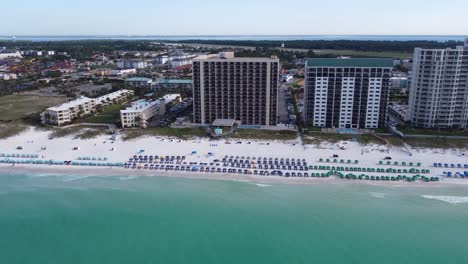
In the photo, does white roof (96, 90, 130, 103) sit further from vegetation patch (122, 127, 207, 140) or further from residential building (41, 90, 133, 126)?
vegetation patch (122, 127, 207, 140)

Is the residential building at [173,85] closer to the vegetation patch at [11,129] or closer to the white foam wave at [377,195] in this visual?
the vegetation patch at [11,129]

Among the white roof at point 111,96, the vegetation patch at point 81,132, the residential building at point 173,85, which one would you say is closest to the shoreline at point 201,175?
the vegetation patch at point 81,132

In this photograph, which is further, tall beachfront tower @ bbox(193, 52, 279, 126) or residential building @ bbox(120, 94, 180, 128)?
residential building @ bbox(120, 94, 180, 128)

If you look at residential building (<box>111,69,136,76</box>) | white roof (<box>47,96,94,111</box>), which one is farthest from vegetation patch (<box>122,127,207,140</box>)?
residential building (<box>111,69,136,76</box>)

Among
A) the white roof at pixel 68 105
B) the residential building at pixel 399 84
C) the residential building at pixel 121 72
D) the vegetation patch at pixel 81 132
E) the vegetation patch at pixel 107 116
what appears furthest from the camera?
the residential building at pixel 121 72

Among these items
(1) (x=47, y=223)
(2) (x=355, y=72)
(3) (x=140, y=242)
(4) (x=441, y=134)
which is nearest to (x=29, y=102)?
(1) (x=47, y=223)

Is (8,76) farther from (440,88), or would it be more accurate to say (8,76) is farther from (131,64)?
(440,88)
